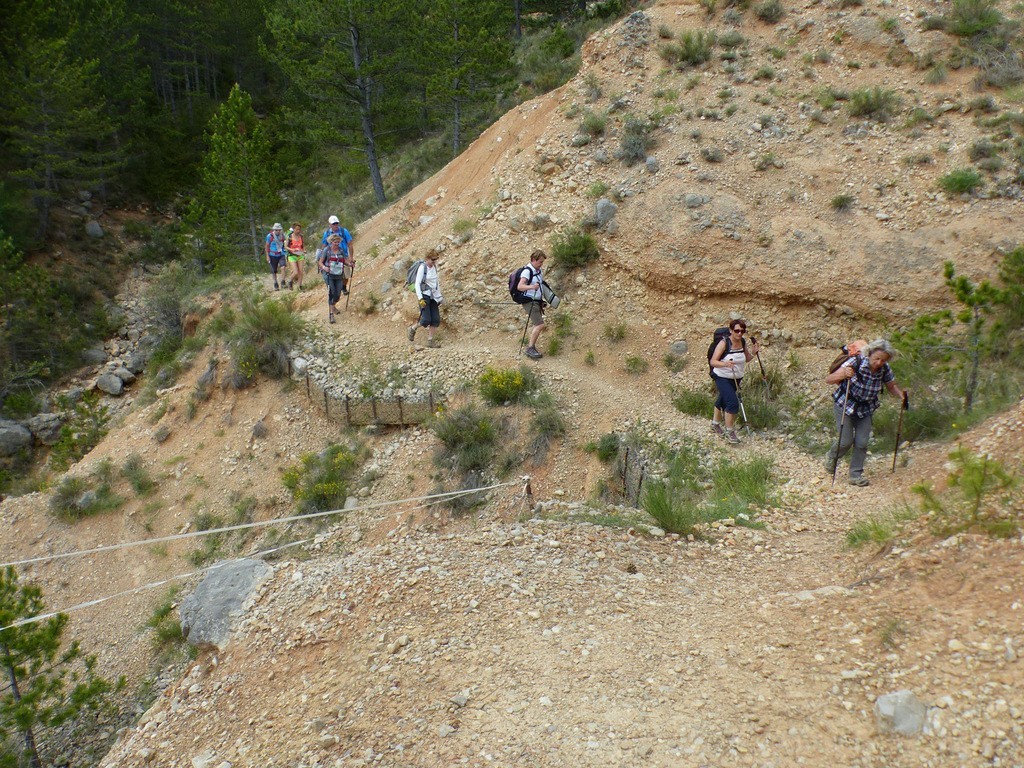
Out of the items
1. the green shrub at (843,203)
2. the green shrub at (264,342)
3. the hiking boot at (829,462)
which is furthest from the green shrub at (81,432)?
the green shrub at (843,203)

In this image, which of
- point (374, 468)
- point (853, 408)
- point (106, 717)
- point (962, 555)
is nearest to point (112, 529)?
point (106, 717)

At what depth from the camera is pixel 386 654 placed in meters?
5.07

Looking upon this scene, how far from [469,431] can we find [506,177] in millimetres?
5952

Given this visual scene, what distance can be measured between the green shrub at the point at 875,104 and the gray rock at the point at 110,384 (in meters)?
20.6

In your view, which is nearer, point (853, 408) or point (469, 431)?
point (853, 408)

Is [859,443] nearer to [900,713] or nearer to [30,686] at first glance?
[900,713]

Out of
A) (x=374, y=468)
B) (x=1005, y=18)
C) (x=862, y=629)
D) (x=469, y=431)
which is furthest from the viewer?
(x=1005, y=18)

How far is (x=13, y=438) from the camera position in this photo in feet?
65.2

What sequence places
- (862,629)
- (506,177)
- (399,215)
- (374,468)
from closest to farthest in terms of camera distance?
(862,629) < (374,468) < (506,177) < (399,215)

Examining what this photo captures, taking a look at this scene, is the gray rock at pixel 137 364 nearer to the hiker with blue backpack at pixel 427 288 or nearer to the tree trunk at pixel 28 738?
the hiker with blue backpack at pixel 427 288

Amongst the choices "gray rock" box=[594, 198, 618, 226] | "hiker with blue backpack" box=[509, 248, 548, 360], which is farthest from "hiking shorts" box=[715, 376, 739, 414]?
"gray rock" box=[594, 198, 618, 226]

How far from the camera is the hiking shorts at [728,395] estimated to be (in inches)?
342

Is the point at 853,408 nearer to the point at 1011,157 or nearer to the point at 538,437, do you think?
the point at 538,437

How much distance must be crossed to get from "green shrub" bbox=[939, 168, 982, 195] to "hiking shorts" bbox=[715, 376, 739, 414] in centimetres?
499
